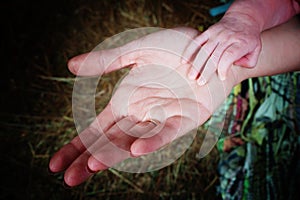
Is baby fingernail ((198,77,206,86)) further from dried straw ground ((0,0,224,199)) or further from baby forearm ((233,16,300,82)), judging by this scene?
dried straw ground ((0,0,224,199))

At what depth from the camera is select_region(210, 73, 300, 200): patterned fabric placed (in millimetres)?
1334

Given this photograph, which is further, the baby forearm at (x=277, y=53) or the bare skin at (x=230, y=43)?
the baby forearm at (x=277, y=53)

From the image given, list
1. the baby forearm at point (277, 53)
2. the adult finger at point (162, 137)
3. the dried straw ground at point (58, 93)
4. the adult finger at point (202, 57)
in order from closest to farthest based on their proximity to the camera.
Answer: the adult finger at point (162, 137)
the adult finger at point (202, 57)
the baby forearm at point (277, 53)
the dried straw ground at point (58, 93)

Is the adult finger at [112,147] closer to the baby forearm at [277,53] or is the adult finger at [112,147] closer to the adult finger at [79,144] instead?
the adult finger at [79,144]

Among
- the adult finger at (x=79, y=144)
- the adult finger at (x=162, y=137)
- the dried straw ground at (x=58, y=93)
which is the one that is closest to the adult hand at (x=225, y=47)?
the adult finger at (x=162, y=137)

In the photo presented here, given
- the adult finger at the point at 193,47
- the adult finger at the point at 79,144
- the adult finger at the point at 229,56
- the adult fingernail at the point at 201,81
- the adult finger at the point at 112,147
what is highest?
the adult finger at the point at 229,56

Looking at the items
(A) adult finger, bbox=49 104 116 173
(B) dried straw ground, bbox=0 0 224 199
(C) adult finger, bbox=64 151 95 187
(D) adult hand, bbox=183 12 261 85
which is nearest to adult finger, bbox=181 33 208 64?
(D) adult hand, bbox=183 12 261 85

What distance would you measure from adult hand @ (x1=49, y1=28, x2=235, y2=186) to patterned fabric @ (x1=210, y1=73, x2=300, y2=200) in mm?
382

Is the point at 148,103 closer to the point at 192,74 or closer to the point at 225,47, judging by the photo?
the point at 192,74

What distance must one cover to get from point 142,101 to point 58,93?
0.67 metres

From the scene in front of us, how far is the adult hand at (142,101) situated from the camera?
92 centimetres

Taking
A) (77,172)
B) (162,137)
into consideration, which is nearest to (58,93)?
(77,172)

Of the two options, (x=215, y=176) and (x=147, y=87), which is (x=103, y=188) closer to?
(x=215, y=176)

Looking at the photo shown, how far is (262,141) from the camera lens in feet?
4.71
